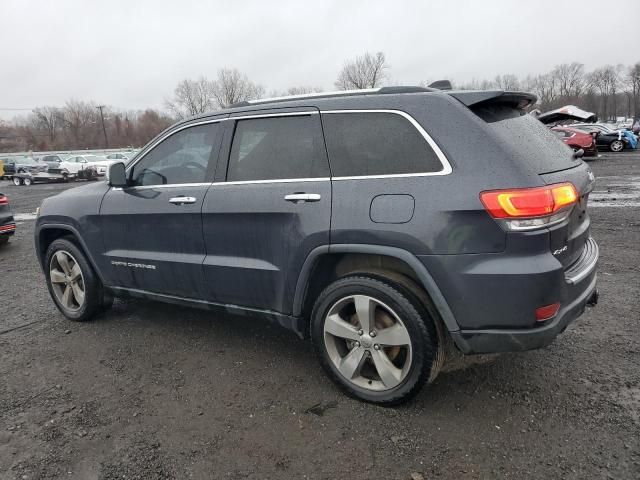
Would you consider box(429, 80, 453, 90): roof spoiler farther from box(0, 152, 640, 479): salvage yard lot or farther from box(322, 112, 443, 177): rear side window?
box(0, 152, 640, 479): salvage yard lot

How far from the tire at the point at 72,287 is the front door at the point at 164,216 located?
1.01 ft

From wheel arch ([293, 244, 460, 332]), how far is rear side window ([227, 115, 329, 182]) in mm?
518

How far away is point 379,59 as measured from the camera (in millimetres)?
66375

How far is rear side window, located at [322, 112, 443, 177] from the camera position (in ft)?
8.78

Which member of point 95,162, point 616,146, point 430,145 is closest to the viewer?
point 430,145

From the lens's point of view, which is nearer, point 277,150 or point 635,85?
point 277,150

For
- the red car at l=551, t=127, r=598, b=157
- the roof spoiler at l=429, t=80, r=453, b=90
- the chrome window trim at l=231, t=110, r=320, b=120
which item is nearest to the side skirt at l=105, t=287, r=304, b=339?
the chrome window trim at l=231, t=110, r=320, b=120

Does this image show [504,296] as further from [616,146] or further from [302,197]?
[616,146]

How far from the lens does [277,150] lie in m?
3.23

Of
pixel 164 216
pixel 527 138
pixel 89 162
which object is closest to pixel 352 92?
pixel 527 138

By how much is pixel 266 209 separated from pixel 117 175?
158 centimetres

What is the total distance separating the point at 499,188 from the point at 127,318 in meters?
3.74

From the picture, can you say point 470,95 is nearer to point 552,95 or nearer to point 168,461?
point 168,461

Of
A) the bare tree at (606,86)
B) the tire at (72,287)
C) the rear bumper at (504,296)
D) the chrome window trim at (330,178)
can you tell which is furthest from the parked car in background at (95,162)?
the bare tree at (606,86)
